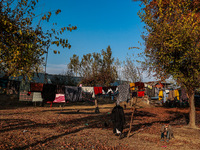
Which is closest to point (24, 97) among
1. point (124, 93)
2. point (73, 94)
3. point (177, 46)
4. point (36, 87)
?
point (36, 87)

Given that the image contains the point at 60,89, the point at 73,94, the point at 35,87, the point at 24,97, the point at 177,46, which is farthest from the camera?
the point at 24,97

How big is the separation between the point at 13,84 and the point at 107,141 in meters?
11.2

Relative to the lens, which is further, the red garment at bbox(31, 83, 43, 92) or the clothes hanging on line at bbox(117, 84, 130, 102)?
the clothes hanging on line at bbox(117, 84, 130, 102)

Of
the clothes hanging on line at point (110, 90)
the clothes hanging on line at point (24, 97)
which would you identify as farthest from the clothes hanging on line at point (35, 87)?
the clothes hanging on line at point (24, 97)

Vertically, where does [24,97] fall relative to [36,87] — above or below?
below

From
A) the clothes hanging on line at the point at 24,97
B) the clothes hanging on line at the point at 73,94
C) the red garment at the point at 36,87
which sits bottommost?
the clothes hanging on line at the point at 24,97

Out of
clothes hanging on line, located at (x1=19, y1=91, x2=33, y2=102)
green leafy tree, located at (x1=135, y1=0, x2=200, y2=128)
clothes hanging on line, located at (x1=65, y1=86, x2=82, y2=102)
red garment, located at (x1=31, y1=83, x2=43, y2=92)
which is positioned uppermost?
green leafy tree, located at (x1=135, y1=0, x2=200, y2=128)

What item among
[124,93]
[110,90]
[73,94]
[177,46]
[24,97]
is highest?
[177,46]

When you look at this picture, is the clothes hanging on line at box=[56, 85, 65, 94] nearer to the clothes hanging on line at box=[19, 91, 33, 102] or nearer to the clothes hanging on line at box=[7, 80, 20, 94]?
the clothes hanging on line at box=[7, 80, 20, 94]

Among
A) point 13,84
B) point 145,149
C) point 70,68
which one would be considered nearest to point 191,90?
point 145,149

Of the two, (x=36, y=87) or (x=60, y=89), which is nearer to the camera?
(x=36, y=87)

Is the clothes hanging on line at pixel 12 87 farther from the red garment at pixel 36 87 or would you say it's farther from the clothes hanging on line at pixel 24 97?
the clothes hanging on line at pixel 24 97

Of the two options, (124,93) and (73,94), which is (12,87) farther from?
(124,93)

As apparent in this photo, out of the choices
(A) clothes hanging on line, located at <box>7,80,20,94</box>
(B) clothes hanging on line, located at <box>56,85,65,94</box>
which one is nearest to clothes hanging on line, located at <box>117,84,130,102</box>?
(B) clothes hanging on line, located at <box>56,85,65,94</box>
